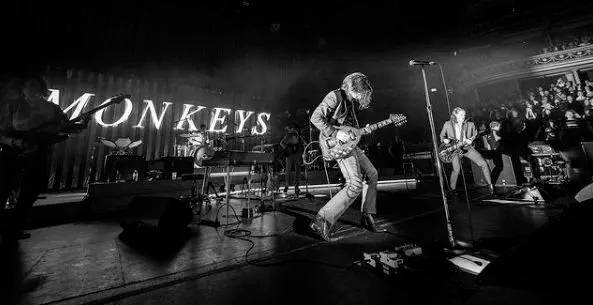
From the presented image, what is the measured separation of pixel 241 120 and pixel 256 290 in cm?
1054

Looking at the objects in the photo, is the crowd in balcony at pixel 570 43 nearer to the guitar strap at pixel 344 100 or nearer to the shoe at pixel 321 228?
the guitar strap at pixel 344 100

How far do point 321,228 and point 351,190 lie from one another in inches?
23.2

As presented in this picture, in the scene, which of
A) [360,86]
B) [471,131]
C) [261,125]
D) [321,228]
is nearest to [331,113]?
[360,86]

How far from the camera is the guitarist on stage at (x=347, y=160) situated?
2.68 metres

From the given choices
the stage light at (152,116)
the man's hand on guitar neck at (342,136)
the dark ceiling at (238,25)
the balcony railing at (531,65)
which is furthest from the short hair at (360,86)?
the balcony railing at (531,65)

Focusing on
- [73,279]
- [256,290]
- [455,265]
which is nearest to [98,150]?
[73,279]

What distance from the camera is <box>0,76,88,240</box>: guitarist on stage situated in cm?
311

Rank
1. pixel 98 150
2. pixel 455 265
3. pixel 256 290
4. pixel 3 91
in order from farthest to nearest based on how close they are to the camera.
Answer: pixel 98 150 → pixel 3 91 → pixel 455 265 → pixel 256 290

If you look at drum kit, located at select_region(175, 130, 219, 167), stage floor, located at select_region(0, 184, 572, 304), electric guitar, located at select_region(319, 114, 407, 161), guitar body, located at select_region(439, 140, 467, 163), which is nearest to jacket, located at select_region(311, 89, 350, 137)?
electric guitar, located at select_region(319, 114, 407, 161)

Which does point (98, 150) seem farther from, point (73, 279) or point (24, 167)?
point (73, 279)

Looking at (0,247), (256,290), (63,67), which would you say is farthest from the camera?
(63,67)

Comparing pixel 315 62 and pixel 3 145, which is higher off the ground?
pixel 315 62

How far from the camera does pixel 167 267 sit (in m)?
1.95

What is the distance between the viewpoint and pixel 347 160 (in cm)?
289
